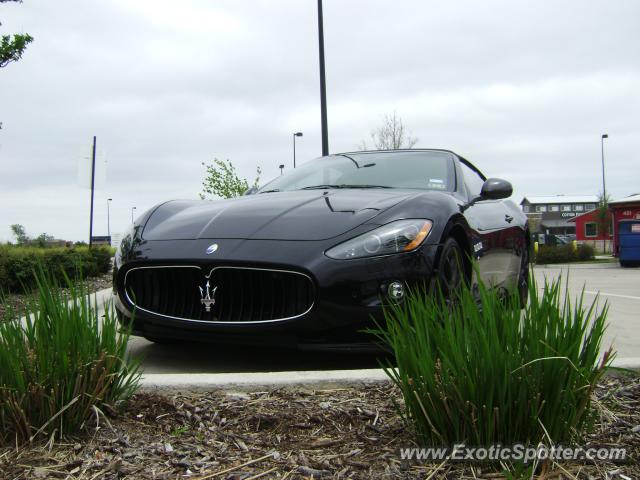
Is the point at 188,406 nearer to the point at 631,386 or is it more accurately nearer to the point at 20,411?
the point at 20,411

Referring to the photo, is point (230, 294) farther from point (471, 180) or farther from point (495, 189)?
point (471, 180)

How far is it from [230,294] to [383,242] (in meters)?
0.79

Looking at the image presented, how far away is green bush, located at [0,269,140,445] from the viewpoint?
1924 mm

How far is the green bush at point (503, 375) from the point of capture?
171 centimetres

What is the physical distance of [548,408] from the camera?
5.74 ft

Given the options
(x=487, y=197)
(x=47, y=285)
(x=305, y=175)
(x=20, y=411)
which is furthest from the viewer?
(x=305, y=175)

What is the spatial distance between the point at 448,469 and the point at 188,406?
94 cm

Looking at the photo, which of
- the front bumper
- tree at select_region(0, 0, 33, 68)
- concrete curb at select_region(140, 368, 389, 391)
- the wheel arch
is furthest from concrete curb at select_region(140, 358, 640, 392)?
tree at select_region(0, 0, 33, 68)

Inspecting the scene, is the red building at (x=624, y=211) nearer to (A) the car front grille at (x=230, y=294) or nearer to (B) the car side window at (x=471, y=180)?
(B) the car side window at (x=471, y=180)

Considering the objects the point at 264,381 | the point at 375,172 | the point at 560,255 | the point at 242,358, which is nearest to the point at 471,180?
the point at 375,172

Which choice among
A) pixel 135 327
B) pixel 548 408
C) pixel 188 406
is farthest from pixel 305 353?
pixel 548 408

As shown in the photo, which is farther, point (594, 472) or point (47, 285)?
point (47, 285)

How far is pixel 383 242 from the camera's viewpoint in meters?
3.12

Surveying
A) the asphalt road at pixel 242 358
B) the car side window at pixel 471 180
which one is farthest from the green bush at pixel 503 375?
the car side window at pixel 471 180
